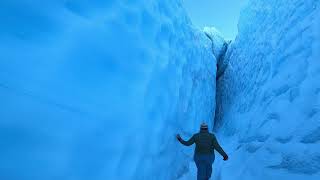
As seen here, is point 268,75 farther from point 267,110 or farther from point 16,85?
point 16,85

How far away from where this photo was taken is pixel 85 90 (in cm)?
249

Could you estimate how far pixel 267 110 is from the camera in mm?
4750

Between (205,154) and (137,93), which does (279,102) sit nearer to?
(205,154)

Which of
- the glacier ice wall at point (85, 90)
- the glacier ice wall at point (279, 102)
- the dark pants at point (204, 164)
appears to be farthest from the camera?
the dark pants at point (204, 164)

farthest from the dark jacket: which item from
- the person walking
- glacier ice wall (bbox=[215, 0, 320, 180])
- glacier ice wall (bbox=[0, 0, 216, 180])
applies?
glacier ice wall (bbox=[215, 0, 320, 180])

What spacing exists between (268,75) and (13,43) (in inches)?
168

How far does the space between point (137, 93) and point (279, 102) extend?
2153 millimetres

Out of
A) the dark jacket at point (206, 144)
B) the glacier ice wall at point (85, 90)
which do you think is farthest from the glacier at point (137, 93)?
the dark jacket at point (206, 144)

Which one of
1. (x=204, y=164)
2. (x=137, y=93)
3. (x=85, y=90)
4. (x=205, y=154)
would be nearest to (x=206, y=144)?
(x=205, y=154)

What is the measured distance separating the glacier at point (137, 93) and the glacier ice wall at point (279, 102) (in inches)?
0.7

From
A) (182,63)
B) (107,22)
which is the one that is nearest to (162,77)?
(182,63)

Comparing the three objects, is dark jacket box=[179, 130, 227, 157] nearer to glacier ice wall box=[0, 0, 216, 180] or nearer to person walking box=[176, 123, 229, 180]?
person walking box=[176, 123, 229, 180]

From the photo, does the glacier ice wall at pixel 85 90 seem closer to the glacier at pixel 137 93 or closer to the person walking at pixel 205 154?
the glacier at pixel 137 93

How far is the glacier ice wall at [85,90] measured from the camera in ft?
6.29
